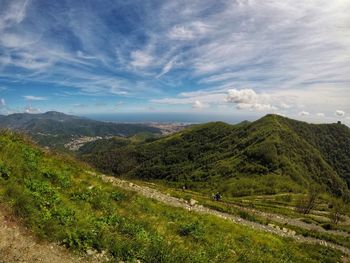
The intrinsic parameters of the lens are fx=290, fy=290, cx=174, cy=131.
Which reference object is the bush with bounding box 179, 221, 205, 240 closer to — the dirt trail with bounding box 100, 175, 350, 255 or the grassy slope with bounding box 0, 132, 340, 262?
the grassy slope with bounding box 0, 132, 340, 262

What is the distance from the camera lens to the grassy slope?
39.2ft

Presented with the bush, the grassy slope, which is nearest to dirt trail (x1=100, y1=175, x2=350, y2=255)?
the grassy slope

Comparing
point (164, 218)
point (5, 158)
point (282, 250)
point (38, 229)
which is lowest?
point (282, 250)

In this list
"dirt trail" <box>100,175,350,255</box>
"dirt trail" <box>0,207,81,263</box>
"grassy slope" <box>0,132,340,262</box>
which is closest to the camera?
"dirt trail" <box>0,207,81,263</box>

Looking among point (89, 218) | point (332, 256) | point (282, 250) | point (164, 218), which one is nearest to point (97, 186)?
point (164, 218)

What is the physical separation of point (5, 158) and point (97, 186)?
5.99 metres

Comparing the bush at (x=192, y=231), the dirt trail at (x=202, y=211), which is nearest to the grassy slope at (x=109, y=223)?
the bush at (x=192, y=231)

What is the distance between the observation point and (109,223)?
14141 millimetres

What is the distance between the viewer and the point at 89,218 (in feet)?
44.4

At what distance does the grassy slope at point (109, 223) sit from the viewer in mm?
11938

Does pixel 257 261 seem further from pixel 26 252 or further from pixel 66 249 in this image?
pixel 26 252

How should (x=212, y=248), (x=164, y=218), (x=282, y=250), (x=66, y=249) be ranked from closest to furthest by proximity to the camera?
(x=66, y=249) → (x=212, y=248) → (x=164, y=218) → (x=282, y=250)

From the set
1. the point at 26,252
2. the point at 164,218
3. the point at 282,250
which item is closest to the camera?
the point at 26,252

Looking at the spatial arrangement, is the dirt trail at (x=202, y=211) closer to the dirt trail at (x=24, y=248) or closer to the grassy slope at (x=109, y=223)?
the grassy slope at (x=109, y=223)
